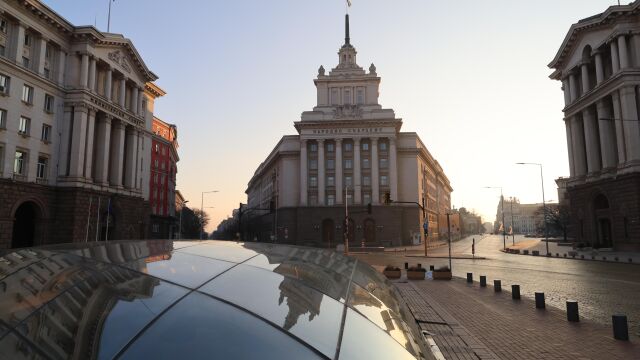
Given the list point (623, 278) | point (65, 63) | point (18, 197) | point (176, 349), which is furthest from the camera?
point (65, 63)

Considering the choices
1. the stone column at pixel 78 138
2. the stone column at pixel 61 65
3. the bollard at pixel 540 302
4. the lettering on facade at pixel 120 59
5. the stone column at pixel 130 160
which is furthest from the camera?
the stone column at pixel 130 160

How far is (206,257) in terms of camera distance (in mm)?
5359

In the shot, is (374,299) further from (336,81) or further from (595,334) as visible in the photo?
(336,81)

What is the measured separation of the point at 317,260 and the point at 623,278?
84.9 ft

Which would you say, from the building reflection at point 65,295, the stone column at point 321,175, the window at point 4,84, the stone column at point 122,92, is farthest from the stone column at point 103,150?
the building reflection at point 65,295

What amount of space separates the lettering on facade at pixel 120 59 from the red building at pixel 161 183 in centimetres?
2712

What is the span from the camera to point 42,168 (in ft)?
133

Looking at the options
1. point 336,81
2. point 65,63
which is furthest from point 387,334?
point 336,81

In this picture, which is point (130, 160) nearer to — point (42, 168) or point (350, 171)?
point (42, 168)

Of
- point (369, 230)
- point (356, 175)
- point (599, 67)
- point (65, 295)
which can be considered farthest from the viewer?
point (356, 175)

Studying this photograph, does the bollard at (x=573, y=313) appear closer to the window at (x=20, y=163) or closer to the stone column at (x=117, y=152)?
the window at (x=20, y=163)

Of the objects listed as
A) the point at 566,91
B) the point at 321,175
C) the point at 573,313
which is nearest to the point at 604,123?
the point at 566,91

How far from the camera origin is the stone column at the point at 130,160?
5331 centimetres

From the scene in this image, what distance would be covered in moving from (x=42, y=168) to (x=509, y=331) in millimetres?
43972
